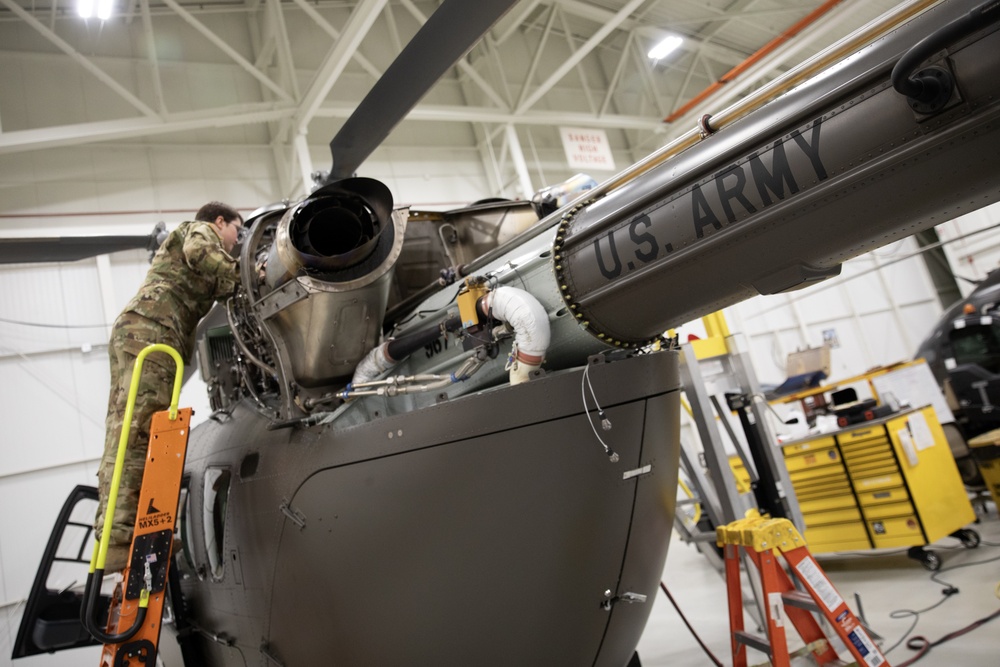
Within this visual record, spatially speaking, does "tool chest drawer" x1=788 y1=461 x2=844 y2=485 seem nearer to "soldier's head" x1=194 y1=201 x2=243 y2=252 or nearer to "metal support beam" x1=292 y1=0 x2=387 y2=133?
"soldier's head" x1=194 y1=201 x2=243 y2=252

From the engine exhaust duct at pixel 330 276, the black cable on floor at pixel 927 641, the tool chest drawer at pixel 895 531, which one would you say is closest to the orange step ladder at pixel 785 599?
the black cable on floor at pixel 927 641

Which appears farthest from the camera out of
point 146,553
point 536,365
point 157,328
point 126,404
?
point 157,328

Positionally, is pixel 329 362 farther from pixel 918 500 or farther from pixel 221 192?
pixel 221 192

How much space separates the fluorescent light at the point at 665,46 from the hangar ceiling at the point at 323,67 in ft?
1.56


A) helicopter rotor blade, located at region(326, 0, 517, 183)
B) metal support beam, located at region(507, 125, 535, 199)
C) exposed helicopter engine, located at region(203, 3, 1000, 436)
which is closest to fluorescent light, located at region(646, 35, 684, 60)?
metal support beam, located at region(507, 125, 535, 199)

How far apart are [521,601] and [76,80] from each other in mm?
11222

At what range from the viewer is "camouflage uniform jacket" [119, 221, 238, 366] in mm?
3629

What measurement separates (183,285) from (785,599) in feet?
13.0

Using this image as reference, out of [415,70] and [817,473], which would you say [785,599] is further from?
[817,473]

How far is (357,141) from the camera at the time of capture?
3.95 meters

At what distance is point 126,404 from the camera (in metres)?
3.55

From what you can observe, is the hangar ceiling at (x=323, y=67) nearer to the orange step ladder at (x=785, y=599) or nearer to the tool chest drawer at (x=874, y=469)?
the orange step ladder at (x=785, y=599)

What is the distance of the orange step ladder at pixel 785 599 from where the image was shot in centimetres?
312

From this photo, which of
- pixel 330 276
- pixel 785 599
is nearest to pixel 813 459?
pixel 785 599
